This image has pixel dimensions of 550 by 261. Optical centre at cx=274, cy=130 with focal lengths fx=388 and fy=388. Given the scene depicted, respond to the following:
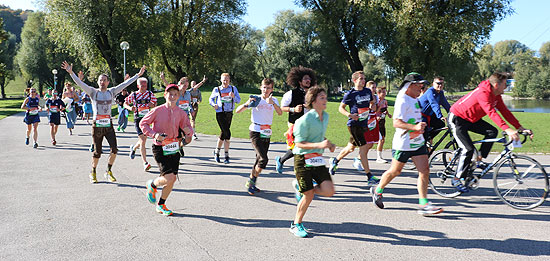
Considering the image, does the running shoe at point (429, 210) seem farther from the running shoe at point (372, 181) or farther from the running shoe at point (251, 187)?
the running shoe at point (251, 187)

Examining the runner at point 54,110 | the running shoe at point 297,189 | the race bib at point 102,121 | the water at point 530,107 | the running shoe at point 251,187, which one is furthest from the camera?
the water at point 530,107

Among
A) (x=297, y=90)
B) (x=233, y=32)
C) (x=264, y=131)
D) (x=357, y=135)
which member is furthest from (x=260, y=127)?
(x=233, y=32)

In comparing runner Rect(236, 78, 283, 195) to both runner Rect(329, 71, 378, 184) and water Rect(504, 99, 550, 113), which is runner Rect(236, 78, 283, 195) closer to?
runner Rect(329, 71, 378, 184)

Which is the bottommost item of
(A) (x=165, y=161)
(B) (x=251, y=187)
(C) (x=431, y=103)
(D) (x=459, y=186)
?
(B) (x=251, y=187)

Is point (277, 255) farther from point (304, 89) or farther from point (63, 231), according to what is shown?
point (304, 89)

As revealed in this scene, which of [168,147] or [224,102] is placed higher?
[224,102]

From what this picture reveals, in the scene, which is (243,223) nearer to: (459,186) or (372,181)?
(372,181)

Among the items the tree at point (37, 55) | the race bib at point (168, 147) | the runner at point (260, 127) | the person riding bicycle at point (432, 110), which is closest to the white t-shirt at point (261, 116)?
the runner at point (260, 127)

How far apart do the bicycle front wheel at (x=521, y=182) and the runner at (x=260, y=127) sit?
11.6ft

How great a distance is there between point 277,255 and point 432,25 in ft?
75.0

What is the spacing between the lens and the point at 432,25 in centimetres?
2342

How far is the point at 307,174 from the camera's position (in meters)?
4.55

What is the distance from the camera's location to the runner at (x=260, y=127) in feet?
21.5

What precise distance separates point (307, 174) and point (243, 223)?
1232 mm
